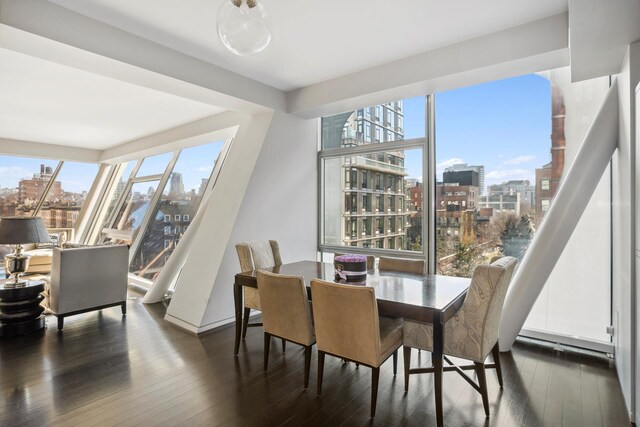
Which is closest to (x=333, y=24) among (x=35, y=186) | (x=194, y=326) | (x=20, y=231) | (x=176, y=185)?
(x=194, y=326)

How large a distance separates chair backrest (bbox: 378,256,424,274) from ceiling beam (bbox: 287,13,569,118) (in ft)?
5.88

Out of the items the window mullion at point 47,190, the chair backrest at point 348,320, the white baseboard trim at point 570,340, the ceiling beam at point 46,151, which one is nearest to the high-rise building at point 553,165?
the white baseboard trim at point 570,340

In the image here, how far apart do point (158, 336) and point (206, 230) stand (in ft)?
4.29

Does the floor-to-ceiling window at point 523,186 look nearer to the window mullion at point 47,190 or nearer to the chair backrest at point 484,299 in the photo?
the chair backrest at point 484,299

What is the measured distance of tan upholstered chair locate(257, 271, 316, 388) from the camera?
239 cm

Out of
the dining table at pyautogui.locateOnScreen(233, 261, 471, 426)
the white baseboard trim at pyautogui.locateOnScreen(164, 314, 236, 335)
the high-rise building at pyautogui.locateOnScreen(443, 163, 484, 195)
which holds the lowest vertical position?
the white baseboard trim at pyautogui.locateOnScreen(164, 314, 236, 335)

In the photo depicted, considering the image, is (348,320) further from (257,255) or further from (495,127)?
(495,127)

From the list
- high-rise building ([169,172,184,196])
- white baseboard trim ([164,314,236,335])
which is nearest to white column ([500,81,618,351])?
white baseboard trim ([164,314,236,335])

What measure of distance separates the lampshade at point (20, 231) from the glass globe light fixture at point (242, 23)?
315 centimetres

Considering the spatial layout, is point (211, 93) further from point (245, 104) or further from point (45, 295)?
point (45, 295)

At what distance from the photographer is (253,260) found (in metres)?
3.37

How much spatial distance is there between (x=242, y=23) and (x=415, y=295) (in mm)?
1940

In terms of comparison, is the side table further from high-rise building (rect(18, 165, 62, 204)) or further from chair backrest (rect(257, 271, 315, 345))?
high-rise building (rect(18, 165, 62, 204))

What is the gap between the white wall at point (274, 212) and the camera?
3.82 m
